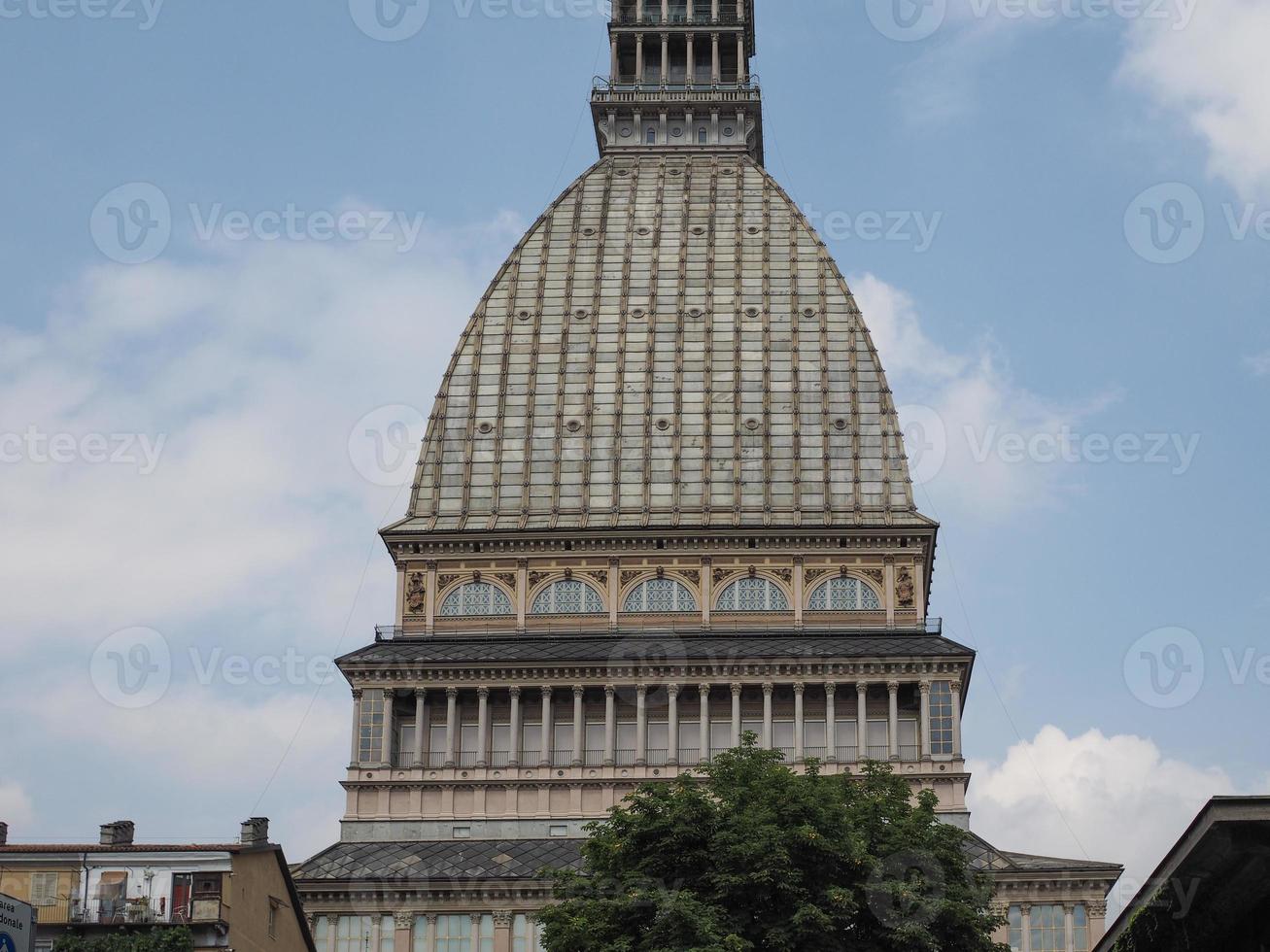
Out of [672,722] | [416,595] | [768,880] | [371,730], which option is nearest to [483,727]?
[371,730]

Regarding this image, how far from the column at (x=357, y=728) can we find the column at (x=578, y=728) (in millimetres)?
9534

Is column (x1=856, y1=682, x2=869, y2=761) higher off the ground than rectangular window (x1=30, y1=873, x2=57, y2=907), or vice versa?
column (x1=856, y1=682, x2=869, y2=761)

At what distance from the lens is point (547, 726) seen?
95.6 metres

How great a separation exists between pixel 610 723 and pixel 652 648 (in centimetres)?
393

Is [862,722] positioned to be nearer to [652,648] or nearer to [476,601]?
[652,648]

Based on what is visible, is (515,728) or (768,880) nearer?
(768,880)

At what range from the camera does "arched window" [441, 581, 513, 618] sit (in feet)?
331

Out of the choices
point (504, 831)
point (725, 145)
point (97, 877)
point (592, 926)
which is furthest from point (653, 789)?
point (725, 145)

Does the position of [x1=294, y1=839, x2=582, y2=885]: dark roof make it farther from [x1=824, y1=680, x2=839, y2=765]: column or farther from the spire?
the spire

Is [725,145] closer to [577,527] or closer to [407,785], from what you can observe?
[577,527]

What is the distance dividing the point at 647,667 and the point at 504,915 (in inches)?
582

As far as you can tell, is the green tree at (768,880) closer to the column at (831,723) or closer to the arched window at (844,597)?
the column at (831,723)

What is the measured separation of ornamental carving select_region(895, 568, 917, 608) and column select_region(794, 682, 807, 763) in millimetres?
7423

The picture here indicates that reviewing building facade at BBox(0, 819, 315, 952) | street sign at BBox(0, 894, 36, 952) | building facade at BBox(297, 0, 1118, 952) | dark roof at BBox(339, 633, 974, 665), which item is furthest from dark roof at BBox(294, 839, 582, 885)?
street sign at BBox(0, 894, 36, 952)
